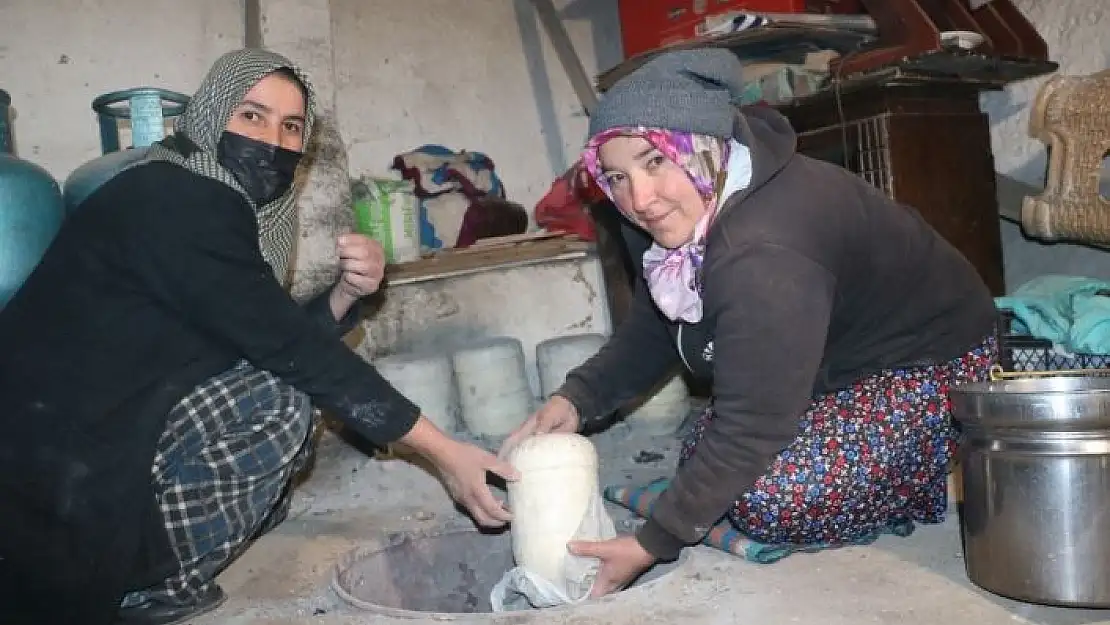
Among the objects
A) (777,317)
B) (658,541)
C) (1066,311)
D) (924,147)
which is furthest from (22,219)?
(1066,311)

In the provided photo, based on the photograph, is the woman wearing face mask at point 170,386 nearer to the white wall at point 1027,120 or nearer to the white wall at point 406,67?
the white wall at point 406,67

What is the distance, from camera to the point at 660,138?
1530mm

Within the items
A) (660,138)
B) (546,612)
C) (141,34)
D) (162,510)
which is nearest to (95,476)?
(162,510)

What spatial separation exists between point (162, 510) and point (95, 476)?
0.54ft

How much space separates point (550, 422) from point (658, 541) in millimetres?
440

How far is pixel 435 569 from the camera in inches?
88.8

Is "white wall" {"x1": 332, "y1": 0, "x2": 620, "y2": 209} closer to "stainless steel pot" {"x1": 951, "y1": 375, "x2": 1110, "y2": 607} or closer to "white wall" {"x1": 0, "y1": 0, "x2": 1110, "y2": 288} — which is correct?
"white wall" {"x1": 0, "y1": 0, "x2": 1110, "y2": 288}

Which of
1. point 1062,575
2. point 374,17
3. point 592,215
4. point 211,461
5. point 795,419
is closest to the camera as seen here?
point 1062,575

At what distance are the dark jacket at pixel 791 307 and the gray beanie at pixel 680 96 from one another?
6 centimetres

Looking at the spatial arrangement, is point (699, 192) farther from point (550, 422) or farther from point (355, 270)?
point (355, 270)

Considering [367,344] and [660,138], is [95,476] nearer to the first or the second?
[660,138]

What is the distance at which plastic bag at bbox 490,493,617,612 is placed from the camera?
172cm

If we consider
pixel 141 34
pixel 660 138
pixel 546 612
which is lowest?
pixel 546 612

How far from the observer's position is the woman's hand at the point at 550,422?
195cm
